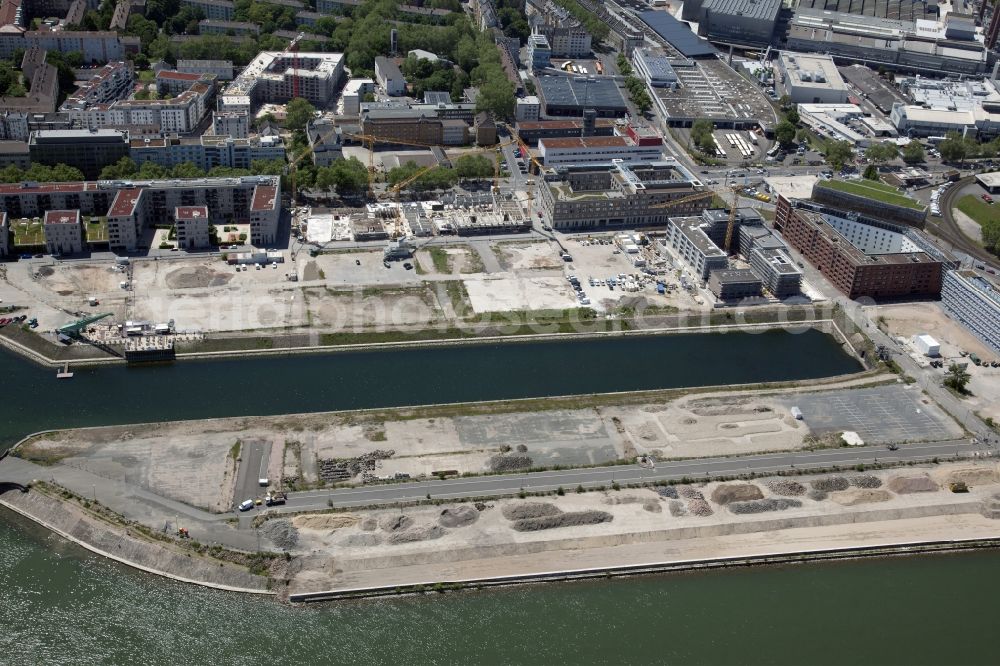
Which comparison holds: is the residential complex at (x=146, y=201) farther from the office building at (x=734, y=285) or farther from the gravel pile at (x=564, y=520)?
the gravel pile at (x=564, y=520)

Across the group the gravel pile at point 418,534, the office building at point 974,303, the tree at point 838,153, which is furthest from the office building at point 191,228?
the tree at point 838,153

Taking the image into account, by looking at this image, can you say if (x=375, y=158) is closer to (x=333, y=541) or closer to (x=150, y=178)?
(x=150, y=178)

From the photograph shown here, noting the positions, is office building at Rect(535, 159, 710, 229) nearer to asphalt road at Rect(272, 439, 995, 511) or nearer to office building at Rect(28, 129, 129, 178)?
asphalt road at Rect(272, 439, 995, 511)

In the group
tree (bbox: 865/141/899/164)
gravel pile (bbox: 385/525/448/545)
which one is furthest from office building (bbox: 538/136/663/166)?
gravel pile (bbox: 385/525/448/545)

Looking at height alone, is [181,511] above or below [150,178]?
below

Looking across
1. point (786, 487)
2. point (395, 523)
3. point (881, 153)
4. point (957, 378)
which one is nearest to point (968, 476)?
point (957, 378)

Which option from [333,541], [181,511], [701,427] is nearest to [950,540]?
[701,427]

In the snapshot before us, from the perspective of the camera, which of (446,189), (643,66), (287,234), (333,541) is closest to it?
(333,541)

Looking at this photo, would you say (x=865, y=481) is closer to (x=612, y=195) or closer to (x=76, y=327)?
(x=612, y=195)
